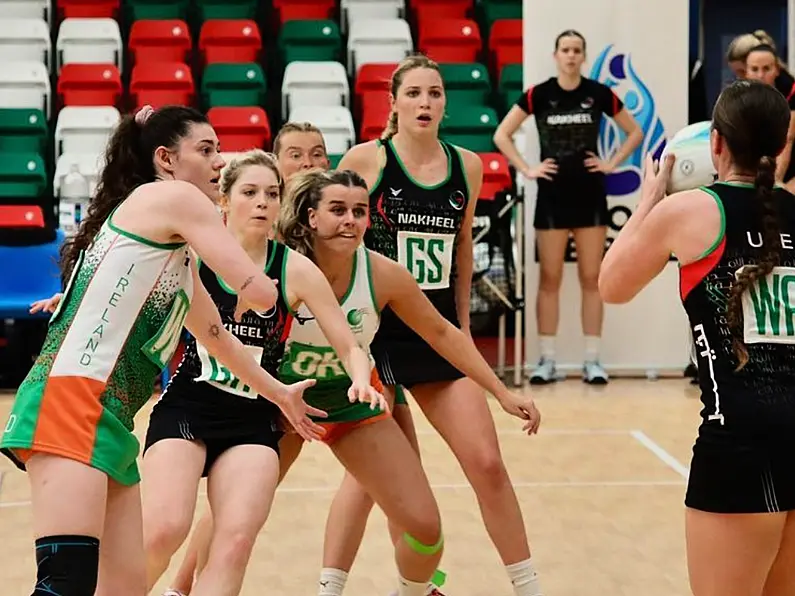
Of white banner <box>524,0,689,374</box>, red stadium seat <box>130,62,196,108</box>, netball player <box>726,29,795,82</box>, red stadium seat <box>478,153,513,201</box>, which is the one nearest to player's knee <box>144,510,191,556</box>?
netball player <box>726,29,795,82</box>

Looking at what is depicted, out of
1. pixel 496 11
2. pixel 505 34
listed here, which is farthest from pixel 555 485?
pixel 496 11

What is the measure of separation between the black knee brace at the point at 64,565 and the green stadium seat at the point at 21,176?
22.0 ft

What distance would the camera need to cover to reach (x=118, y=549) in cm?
273

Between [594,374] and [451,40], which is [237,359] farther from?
[451,40]

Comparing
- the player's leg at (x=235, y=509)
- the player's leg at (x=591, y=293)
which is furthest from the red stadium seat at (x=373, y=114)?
the player's leg at (x=235, y=509)

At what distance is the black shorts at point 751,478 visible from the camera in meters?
2.46

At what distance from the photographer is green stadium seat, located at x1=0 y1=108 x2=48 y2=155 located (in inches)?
375

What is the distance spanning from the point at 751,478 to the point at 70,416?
1321 millimetres

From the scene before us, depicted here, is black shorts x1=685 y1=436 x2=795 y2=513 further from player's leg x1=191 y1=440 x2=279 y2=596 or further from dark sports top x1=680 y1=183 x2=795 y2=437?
player's leg x1=191 y1=440 x2=279 y2=596

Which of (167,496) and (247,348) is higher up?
(247,348)

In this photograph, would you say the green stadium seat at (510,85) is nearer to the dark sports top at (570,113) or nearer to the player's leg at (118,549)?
the dark sports top at (570,113)

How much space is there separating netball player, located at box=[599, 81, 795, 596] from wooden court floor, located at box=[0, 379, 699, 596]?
68.7 inches

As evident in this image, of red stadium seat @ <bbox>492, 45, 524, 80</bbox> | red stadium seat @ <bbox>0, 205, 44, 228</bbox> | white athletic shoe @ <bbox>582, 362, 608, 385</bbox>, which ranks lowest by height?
white athletic shoe @ <bbox>582, 362, 608, 385</bbox>

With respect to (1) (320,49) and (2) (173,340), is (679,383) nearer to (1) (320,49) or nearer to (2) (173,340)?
(1) (320,49)
